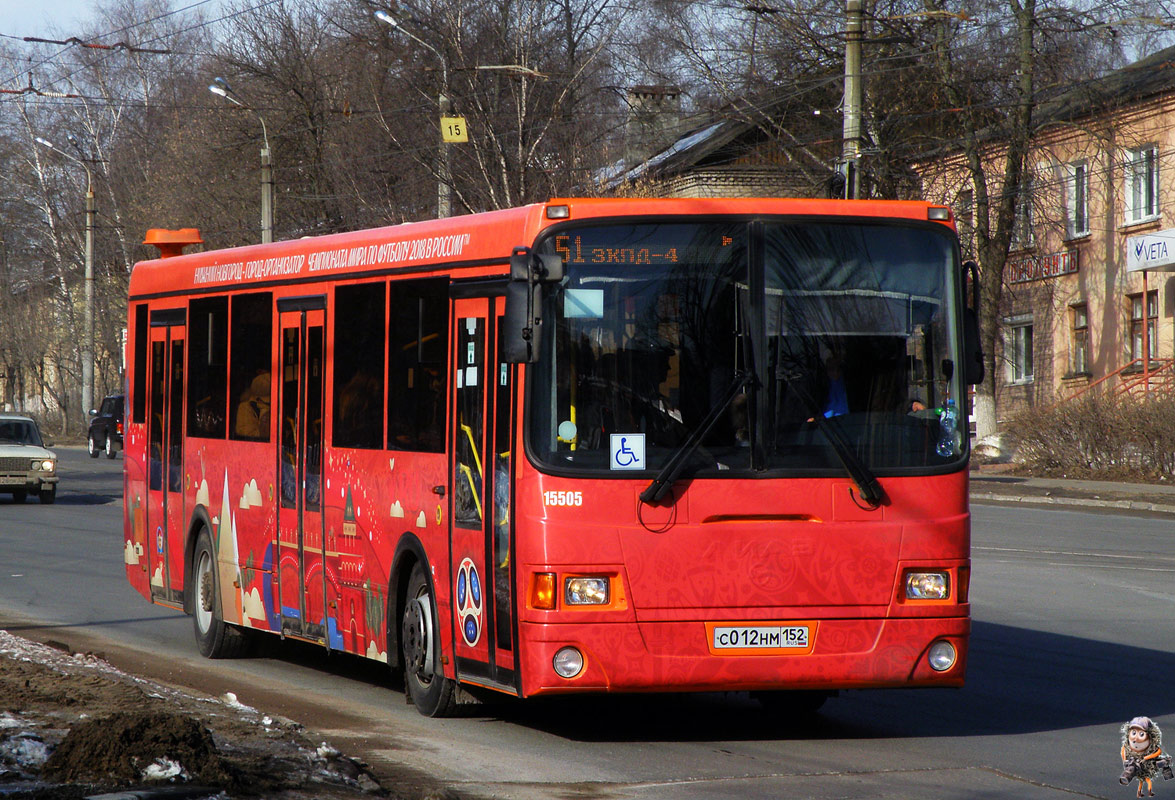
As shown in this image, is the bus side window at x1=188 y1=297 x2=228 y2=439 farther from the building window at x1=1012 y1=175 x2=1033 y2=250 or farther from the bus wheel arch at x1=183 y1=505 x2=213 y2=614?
the building window at x1=1012 y1=175 x2=1033 y2=250

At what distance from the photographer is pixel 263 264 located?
10898 mm

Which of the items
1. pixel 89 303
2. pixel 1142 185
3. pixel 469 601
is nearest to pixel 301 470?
pixel 469 601

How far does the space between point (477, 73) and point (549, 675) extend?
102ft

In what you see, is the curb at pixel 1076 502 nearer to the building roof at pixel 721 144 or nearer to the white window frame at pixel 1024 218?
the building roof at pixel 721 144

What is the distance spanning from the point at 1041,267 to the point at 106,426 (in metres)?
27.1

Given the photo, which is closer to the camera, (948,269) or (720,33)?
(948,269)

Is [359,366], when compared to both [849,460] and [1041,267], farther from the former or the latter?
[1041,267]

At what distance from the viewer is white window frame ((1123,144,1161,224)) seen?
39.7 meters

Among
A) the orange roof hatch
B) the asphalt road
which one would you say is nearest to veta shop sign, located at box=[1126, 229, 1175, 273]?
the asphalt road

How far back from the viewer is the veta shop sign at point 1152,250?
3616 cm

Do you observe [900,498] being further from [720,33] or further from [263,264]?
[720,33]

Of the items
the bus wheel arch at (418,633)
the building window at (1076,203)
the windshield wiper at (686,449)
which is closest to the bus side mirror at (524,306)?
the windshield wiper at (686,449)

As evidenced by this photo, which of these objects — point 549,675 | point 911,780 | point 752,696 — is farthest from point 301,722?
point 911,780

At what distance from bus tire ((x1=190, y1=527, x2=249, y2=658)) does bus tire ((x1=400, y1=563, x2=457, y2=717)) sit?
2.77 meters
